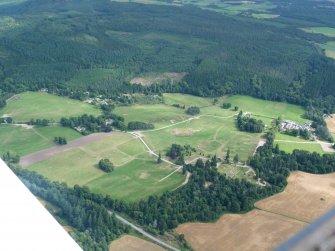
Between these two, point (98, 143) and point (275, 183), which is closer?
point (275, 183)

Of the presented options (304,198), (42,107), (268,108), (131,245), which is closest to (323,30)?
(268,108)

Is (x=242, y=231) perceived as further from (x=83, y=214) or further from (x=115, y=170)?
(x=115, y=170)

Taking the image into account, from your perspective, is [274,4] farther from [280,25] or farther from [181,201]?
[181,201]

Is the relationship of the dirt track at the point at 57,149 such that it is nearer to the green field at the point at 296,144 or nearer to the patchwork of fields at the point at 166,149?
the patchwork of fields at the point at 166,149

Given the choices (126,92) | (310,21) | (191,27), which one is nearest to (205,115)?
(126,92)

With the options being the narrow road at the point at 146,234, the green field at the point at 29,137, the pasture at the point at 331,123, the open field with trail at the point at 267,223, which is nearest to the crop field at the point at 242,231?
the open field with trail at the point at 267,223
